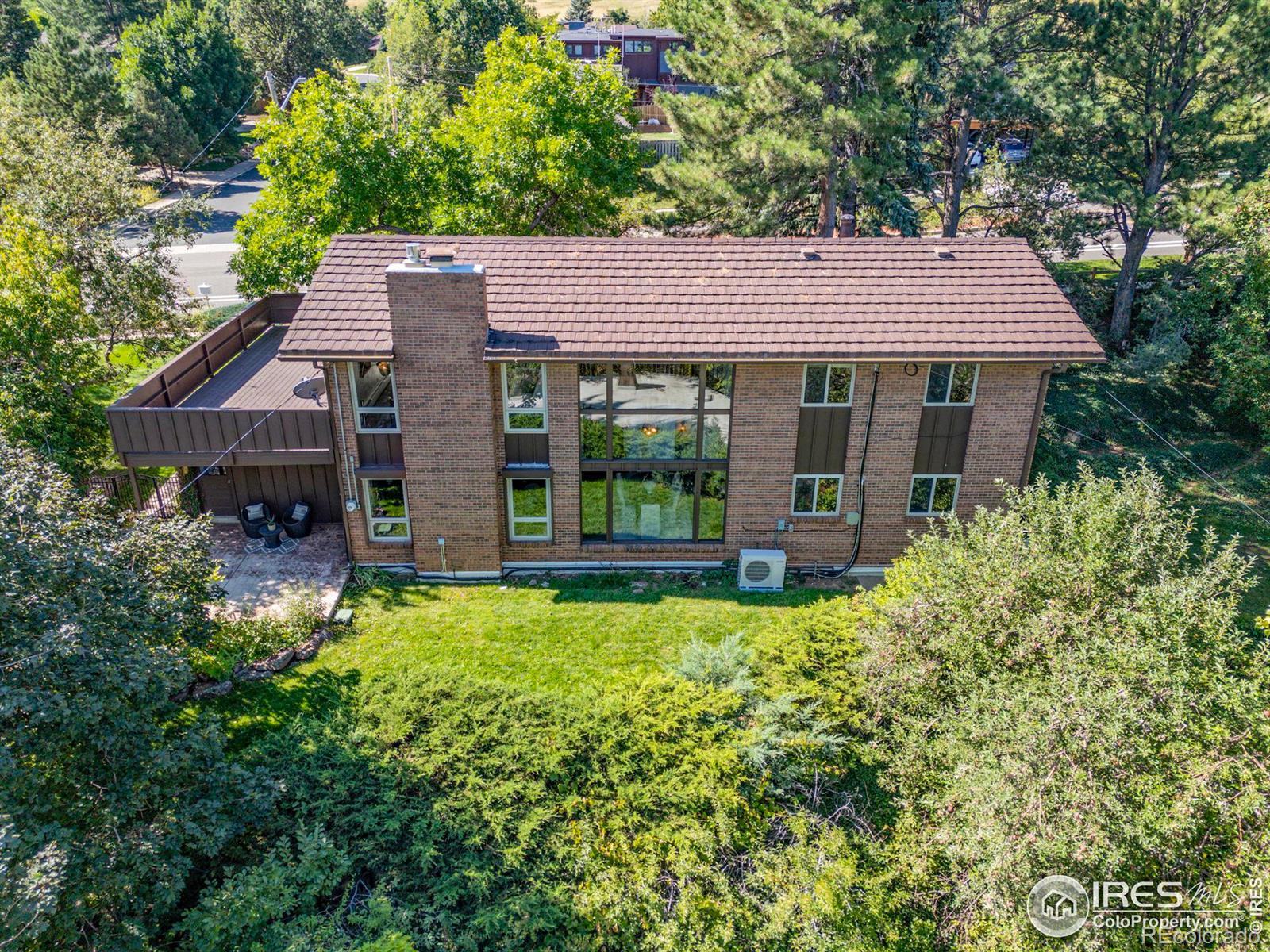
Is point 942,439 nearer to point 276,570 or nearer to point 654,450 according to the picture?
point 654,450

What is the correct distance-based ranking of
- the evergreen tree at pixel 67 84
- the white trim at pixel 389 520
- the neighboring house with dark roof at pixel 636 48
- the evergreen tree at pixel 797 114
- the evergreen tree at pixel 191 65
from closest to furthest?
the white trim at pixel 389 520 → the evergreen tree at pixel 797 114 → the evergreen tree at pixel 67 84 → the evergreen tree at pixel 191 65 → the neighboring house with dark roof at pixel 636 48

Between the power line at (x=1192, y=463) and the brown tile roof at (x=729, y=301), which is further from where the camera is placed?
the power line at (x=1192, y=463)

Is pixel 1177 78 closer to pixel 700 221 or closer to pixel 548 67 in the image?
pixel 700 221

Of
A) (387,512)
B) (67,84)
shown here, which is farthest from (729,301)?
(67,84)

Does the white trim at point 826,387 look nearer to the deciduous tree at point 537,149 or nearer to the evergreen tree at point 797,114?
the evergreen tree at point 797,114

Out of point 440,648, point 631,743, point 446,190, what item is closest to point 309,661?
point 440,648

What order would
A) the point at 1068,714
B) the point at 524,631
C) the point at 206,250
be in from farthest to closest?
the point at 206,250 < the point at 524,631 < the point at 1068,714

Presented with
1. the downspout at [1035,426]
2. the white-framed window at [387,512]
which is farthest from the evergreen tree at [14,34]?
the downspout at [1035,426]

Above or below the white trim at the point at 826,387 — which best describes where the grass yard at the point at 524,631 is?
below
